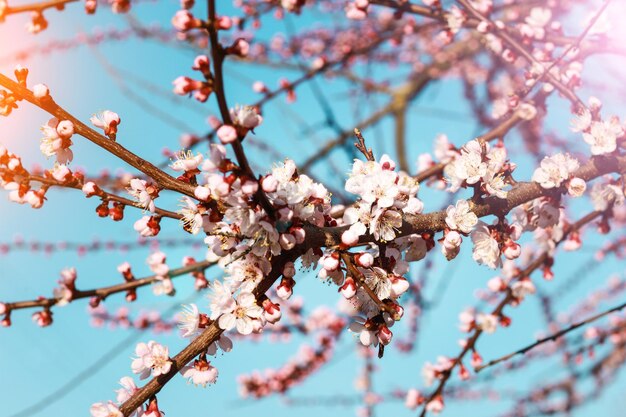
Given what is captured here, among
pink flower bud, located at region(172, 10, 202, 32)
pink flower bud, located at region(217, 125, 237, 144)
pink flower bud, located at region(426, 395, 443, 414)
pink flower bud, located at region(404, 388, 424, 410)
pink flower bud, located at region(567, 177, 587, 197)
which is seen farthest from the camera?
pink flower bud, located at region(404, 388, 424, 410)

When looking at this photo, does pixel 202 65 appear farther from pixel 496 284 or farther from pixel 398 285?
pixel 496 284

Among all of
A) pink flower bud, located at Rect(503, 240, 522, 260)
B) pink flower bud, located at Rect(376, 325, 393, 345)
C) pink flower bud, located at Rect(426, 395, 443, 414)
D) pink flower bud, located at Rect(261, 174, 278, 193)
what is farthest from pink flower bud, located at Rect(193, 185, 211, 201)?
pink flower bud, located at Rect(426, 395, 443, 414)

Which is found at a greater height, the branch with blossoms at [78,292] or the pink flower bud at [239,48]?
the branch with blossoms at [78,292]

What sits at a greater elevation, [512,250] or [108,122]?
[108,122]

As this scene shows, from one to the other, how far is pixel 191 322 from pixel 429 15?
2.04 meters

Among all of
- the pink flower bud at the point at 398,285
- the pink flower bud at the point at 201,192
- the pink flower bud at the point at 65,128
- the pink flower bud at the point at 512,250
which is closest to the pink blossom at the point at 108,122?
the pink flower bud at the point at 65,128

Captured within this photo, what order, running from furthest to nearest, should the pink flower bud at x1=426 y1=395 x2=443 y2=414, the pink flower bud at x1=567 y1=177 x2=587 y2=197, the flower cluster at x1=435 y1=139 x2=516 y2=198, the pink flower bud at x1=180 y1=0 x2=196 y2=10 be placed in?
the pink flower bud at x1=426 y1=395 x2=443 y2=414
the pink flower bud at x1=567 y1=177 x2=587 y2=197
the flower cluster at x1=435 y1=139 x2=516 y2=198
the pink flower bud at x1=180 y1=0 x2=196 y2=10

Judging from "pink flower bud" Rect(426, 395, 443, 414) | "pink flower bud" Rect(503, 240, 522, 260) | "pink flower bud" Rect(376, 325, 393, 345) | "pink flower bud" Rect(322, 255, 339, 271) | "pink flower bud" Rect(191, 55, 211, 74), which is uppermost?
"pink flower bud" Rect(191, 55, 211, 74)

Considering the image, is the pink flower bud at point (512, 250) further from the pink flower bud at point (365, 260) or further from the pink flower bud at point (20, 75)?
the pink flower bud at point (20, 75)

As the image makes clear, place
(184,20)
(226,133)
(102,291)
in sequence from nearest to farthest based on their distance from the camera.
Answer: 1. (226,133)
2. (184,20)
3. (102,291)

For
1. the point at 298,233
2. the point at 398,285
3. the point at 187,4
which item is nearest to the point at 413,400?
the point at 398,285

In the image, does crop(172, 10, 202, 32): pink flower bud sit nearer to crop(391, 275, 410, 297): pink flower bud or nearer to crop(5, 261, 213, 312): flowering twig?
crop(391, 275, 410, 297): pink flower bud

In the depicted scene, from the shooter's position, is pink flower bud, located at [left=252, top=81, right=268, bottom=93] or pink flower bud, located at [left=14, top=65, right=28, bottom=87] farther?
pink flower bud, located at [left=252, top=81, right=268, bottom=93]

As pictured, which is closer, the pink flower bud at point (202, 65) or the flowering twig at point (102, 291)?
the pink flower bud at point (202, 65)
